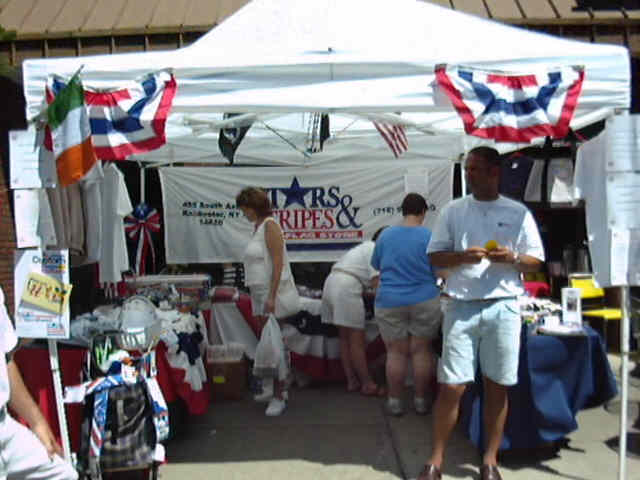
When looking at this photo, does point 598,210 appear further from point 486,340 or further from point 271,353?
point 271,353

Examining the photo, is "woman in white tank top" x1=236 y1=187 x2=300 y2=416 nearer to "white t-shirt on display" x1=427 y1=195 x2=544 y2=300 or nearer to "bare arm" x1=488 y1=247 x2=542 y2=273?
"white t-shirt on display" x1=427 y1=195 x2=544 y2=300

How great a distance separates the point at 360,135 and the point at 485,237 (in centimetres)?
401

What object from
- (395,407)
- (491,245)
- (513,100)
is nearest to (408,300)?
(395,407)

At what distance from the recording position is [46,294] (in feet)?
10.6

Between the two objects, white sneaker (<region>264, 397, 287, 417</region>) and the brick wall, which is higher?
the brick wall

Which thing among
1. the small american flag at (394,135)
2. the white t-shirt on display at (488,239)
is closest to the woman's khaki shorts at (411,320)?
the white t-shirt on display at (488,239)

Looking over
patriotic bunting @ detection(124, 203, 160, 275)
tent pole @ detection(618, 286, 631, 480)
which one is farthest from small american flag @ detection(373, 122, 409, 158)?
tent pole @ detection(618, 286, 631, 480)

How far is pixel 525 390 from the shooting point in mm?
3768

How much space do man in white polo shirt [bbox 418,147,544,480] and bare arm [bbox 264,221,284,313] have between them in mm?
1474

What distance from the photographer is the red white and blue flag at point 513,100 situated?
10.8 feet

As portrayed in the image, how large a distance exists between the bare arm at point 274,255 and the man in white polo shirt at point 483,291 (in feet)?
4.83

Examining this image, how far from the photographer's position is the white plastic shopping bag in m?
4.60

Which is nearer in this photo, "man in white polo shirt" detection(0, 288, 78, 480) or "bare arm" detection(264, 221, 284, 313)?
"man in white polo shirt" detection(0, 288, 78, 480)

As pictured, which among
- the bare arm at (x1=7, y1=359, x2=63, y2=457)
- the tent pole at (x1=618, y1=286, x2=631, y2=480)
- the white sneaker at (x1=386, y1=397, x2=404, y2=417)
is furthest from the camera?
the white sneaker at (x1=386, y1=397, x2=404, y2=417)
